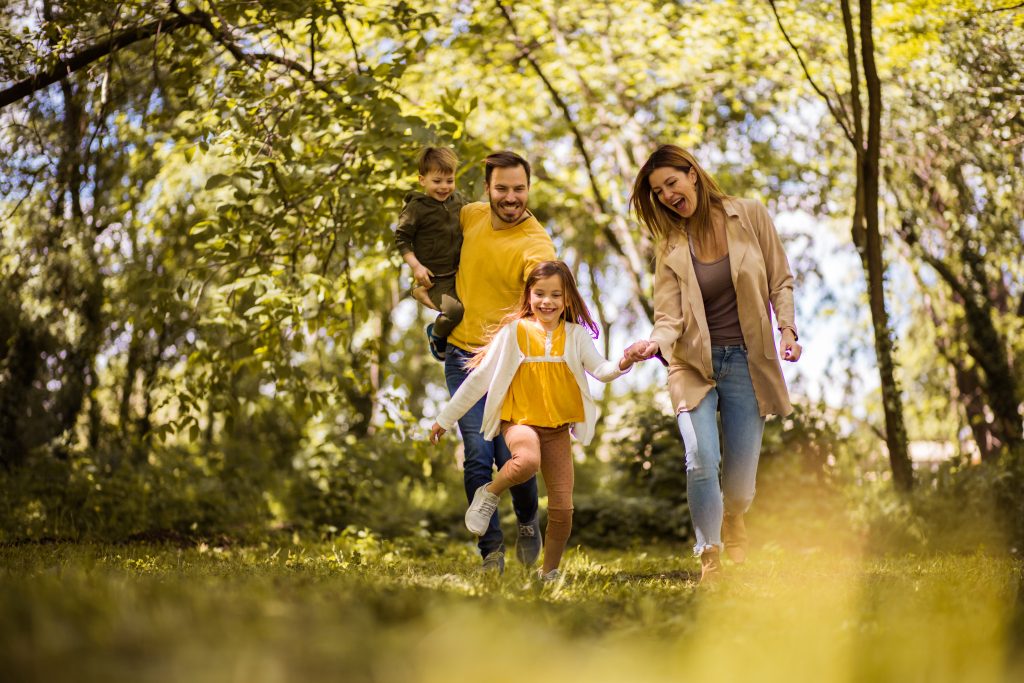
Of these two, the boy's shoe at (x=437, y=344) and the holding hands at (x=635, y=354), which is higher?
the boy's shoe at (x=437, y=344)

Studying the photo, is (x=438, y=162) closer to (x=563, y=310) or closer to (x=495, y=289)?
(x=495, y=289)

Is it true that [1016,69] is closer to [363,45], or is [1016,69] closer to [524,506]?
[524,506]

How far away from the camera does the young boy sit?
15.4 ft

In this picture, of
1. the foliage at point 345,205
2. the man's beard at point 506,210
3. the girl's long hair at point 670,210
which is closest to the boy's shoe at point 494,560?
the man's beard at point 506,210

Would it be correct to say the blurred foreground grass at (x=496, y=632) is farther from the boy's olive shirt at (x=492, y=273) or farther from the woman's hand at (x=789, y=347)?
the boy's olive shirt at (x=492, y=273)

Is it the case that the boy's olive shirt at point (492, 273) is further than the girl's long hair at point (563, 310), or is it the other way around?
the boy's olive shirt at point (492, 273)

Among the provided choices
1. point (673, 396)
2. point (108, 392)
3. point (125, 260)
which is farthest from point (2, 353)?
point (673, 396)

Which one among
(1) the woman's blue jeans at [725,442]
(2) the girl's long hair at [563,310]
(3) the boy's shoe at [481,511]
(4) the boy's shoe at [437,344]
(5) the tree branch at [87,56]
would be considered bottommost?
(3) the boy's shoe at [481,511]

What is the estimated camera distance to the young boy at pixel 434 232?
4680 mm

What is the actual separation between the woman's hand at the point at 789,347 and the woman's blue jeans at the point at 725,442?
0.73 ft

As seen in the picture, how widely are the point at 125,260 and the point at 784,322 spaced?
23.0ft

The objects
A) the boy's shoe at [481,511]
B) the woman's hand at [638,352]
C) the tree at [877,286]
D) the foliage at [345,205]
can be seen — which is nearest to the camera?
the woman's hand at [638,352]

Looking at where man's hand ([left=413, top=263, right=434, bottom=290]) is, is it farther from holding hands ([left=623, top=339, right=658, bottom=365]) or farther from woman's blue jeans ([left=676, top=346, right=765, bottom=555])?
woman's blue jeans ([left=676, top=346, right=765, bottom=555])

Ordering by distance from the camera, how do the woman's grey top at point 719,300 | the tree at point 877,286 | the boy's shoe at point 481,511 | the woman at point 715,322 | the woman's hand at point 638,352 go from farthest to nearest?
the tree at point 877,286 < the woman's grey top at point 719,300 < the woman at point 715,322 < the boy's shoe at point 481,511 < the woman's hand at point 638,352
